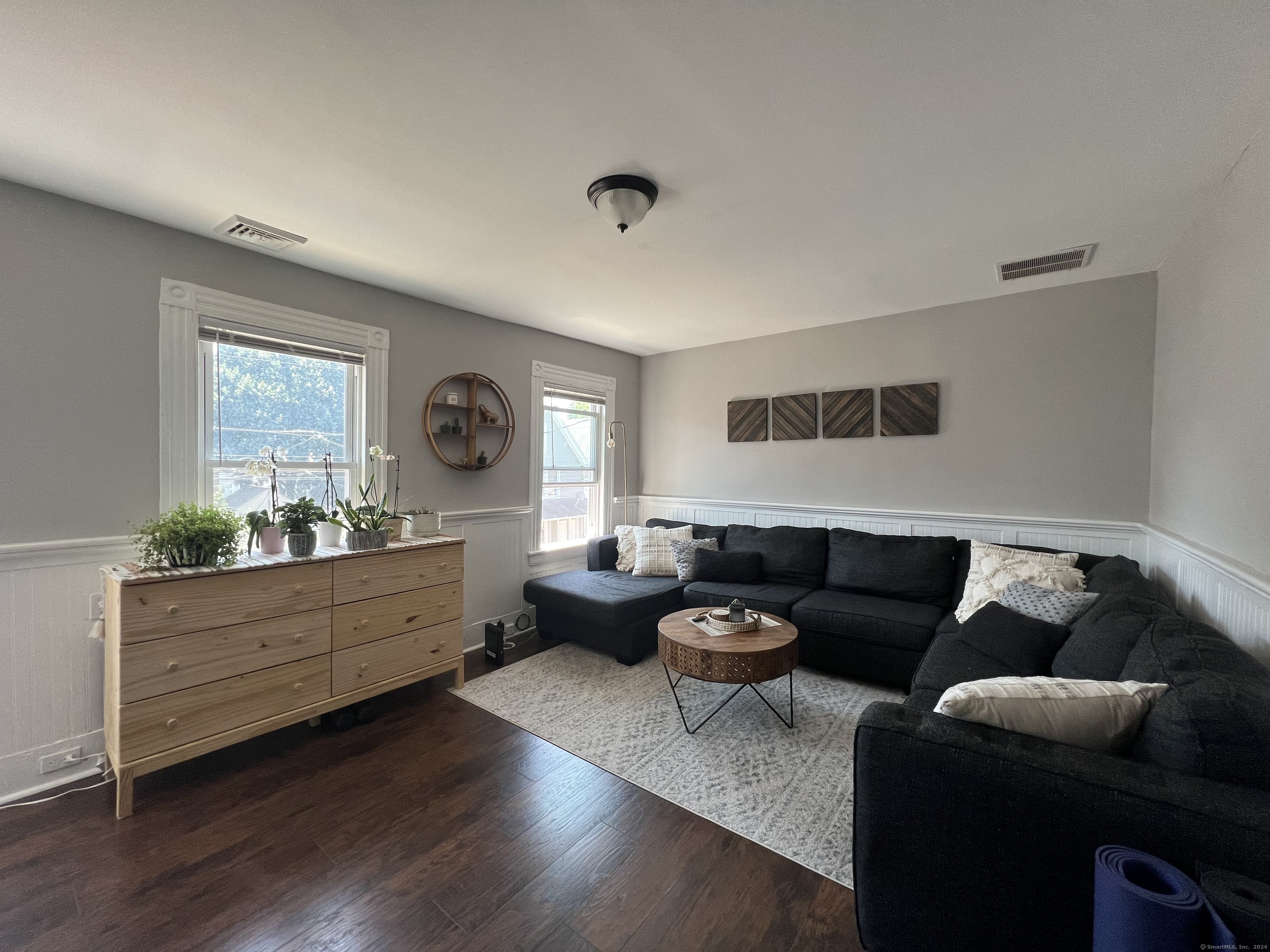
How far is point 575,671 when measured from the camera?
342 cm

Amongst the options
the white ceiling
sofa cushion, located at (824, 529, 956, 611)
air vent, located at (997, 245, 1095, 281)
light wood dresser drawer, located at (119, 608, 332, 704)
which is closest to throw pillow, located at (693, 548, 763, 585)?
sofa cushion, located at (824, 529, 956, 611)

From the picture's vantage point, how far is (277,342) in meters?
2.88

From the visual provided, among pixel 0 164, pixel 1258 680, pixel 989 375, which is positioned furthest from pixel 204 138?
pixel 989 375

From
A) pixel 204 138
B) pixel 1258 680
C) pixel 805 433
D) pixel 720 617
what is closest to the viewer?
pixel 1258 680

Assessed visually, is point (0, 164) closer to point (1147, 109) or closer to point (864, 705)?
point (1147, 109)

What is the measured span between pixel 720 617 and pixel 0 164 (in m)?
3.67

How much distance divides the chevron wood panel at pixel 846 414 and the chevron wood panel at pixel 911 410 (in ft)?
0.36

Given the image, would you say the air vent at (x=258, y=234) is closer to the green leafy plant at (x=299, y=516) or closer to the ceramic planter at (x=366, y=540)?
the green leafy plant at (x=299, y=516)

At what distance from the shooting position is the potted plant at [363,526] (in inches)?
110

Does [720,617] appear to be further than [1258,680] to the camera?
Yes

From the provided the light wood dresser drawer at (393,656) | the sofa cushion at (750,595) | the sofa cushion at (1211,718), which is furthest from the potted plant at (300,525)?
the sofa cushion at (1211,718)

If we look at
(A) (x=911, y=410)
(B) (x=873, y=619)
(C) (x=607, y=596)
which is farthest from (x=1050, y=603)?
(C) (x=607, y=596)

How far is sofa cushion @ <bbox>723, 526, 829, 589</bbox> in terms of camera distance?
3939 mm

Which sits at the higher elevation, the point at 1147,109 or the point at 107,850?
the point at 1147,109
